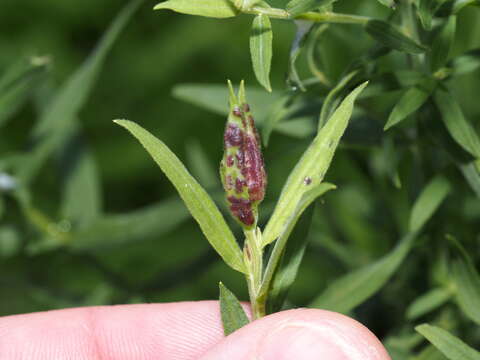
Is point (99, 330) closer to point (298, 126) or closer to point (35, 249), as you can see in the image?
point (35, 249)

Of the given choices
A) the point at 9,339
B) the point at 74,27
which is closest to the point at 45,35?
the point at 74,27

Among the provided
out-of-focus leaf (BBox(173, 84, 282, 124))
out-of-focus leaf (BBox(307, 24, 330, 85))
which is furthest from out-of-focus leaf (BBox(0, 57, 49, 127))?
out-of-focus leaf (BBox(307, 24, 330, 85))

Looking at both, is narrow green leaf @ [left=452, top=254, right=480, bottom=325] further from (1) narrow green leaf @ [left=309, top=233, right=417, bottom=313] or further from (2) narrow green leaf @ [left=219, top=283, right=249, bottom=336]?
(2) narrow green leaf @ [left=219, top=283, right=249, bottom=336]

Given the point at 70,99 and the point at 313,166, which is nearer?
the point at 313,166

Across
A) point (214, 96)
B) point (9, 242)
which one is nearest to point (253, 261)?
point (214, 96)

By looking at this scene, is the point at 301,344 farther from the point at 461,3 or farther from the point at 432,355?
the point at 461,3
